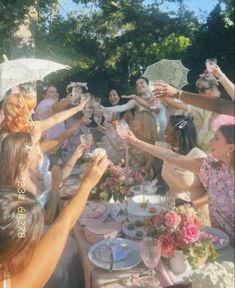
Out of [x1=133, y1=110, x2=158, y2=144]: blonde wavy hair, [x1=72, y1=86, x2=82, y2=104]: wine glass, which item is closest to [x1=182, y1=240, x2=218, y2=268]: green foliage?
[x1=133, y1=110, x2=158, y2=144]: blonde wavy hair

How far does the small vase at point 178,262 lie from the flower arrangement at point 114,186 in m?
0.92

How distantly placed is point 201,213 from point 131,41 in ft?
45.9

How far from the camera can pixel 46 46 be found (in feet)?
46.5

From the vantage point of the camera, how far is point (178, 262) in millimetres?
2037

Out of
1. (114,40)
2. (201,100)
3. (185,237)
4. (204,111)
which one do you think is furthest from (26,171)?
(114,40)

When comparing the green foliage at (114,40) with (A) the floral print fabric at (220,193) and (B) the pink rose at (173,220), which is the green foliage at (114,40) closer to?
(A) the floral print fabric at (220,193)

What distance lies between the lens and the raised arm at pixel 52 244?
5.12 ft

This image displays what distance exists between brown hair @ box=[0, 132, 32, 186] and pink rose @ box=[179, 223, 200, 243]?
1186 millimetres

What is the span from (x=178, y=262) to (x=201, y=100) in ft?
2.93

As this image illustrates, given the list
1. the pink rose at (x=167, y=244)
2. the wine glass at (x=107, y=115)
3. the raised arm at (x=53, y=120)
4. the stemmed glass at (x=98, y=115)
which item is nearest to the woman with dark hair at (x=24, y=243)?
the pink rose at (x=167, y=244)

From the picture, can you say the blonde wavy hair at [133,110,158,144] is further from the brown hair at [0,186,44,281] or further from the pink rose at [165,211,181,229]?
the brown hair at [0,186,44,281]

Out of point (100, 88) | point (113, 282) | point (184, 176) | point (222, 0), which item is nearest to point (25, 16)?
point (100, 88)

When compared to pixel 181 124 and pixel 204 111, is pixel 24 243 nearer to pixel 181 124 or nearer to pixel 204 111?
pixel 181 124

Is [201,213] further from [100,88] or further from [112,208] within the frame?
[100,88]
